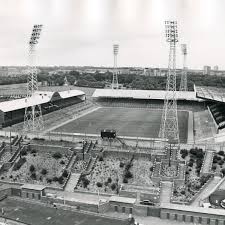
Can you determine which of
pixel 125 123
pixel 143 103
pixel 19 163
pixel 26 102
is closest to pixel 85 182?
pixel 19 163

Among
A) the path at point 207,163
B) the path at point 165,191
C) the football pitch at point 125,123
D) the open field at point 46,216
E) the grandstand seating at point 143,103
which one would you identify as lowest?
the path at point 165,191

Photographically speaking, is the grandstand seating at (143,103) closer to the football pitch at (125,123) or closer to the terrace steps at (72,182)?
the football pitch at (125,123)

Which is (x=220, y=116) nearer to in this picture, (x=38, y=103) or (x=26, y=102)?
(x=38, y=103)

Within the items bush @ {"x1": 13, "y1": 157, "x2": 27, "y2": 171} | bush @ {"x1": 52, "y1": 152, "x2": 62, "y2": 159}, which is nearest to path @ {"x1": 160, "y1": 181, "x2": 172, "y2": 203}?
bush @ {"x1": 52, "y1": 152, "x2": 62, "y2": 159}

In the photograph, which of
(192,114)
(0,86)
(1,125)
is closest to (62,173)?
(1,125)

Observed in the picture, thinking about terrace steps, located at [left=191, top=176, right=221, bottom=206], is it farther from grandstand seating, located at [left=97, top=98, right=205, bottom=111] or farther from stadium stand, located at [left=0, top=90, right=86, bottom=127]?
grandstand seating, located at [left=97, top=98, right=205, bottom=111]

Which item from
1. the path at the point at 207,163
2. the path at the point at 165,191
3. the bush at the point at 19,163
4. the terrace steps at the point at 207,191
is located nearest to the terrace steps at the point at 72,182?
the bush at the point at 19,163
